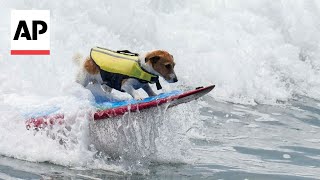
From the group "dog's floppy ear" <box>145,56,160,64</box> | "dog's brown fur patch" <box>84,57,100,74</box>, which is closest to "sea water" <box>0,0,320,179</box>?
"dog's brown fur patch" <box>84,57,100,74</box>

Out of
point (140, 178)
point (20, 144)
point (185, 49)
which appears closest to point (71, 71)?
point (185, 49)

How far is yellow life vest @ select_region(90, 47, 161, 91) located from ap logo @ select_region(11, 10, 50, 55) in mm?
3567

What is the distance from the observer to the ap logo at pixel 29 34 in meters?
10.3

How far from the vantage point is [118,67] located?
21.4 ft

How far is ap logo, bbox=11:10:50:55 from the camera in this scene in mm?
10319

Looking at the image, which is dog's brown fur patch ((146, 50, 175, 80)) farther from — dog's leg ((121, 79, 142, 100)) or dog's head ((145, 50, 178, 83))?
dog's leg ((121, 79, 142, 100))

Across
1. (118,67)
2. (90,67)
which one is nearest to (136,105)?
(118,67)

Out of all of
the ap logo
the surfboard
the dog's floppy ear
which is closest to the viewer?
the surfboard

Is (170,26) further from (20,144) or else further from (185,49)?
(20,144)

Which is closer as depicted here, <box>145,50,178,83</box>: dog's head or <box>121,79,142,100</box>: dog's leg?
<box>145,50,178,83</box>: dog's head

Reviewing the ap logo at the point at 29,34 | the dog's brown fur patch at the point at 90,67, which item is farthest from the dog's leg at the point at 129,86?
the ap logo at the point at 29,34

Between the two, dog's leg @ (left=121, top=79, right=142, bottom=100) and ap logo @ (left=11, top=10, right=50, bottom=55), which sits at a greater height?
ap logo @ (left=11, top=10, right=50, bottom=55)

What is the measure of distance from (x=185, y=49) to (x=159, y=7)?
1.43 m

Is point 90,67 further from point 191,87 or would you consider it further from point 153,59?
point 191,87
